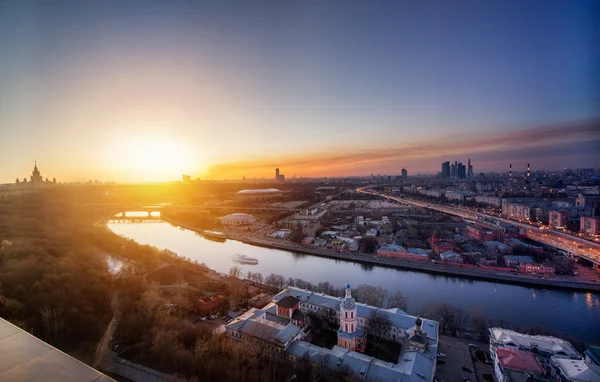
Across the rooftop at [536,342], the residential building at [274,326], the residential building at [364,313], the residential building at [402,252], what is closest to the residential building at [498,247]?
the residential building at [402,252]

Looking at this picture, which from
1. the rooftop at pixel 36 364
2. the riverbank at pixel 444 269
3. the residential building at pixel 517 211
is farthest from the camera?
the residential building at pixel 517 211

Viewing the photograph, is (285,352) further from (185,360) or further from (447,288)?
(447,288)

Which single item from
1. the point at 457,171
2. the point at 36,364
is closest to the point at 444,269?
the point at 36,364

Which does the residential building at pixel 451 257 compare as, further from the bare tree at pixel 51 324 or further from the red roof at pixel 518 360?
the bare tree at pixel 51 324

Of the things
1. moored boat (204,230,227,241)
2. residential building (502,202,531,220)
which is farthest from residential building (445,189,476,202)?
moored boat (204,230,227,241)

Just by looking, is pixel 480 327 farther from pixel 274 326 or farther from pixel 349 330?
pixel 274 326

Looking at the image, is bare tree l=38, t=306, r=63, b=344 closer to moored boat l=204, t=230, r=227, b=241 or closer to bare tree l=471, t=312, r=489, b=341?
bare tree l=471, t=312, r=489, b=341
